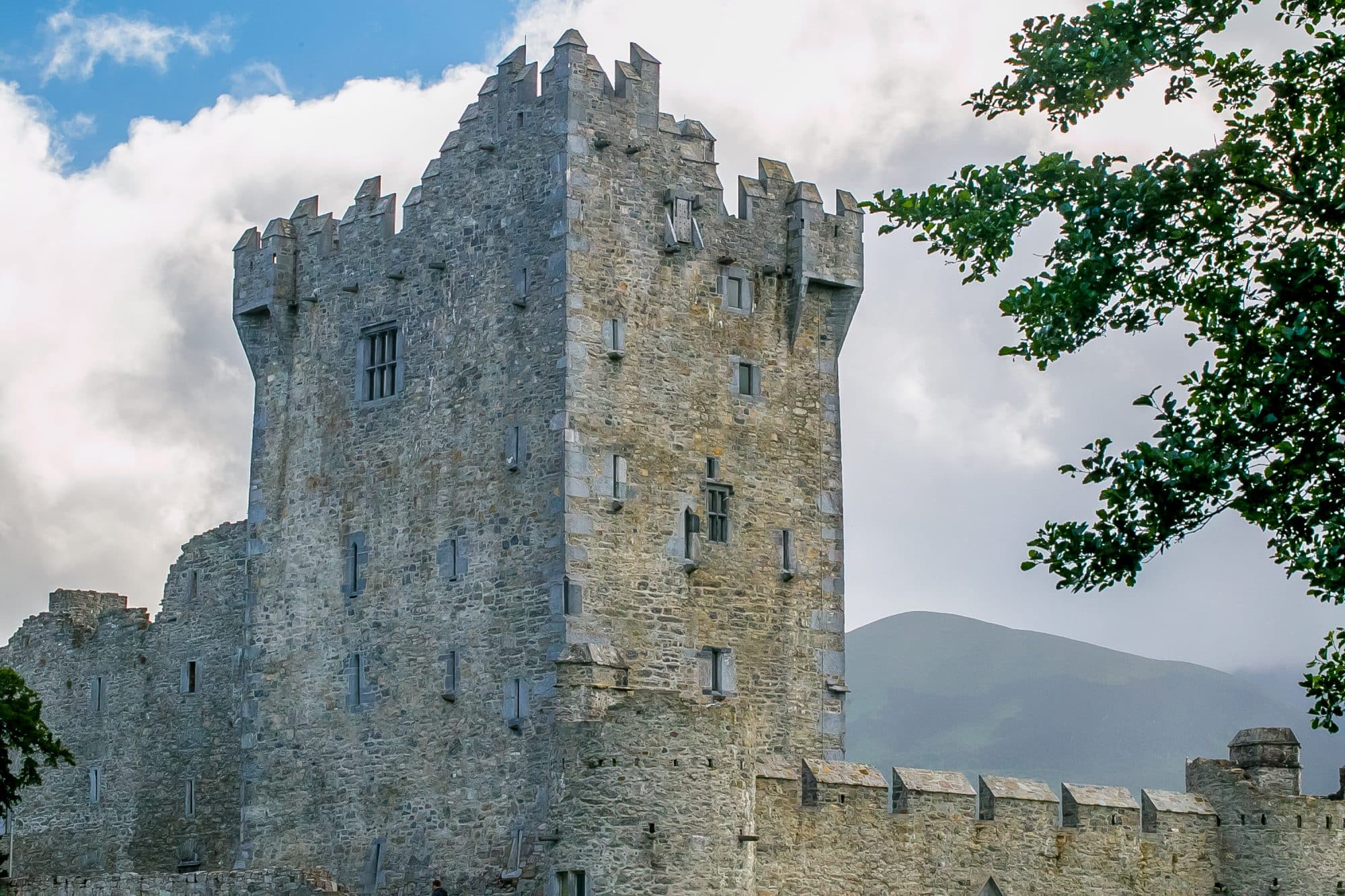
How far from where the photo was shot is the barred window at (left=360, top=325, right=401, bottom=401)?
1517 inches

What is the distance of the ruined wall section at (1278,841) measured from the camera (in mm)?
35469

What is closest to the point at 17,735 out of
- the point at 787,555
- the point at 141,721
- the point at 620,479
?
the point at 141,721

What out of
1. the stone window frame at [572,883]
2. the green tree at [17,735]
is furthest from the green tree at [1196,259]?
the green tree at [17,735]

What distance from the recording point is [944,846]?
109 ft

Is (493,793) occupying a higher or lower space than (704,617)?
lower

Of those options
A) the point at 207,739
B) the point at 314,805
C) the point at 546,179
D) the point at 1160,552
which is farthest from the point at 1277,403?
the point at 207,739

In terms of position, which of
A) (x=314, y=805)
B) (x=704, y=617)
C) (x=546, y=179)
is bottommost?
(x=314, y=805)

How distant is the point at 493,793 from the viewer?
3450 cm

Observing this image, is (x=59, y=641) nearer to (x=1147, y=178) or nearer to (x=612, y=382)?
(x=612, y=382)

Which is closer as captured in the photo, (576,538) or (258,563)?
(576,538)

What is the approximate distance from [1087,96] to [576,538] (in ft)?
42.3

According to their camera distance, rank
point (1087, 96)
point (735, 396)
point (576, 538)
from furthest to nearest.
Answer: point (735, 396), point (576, 538), point (1087, 96)

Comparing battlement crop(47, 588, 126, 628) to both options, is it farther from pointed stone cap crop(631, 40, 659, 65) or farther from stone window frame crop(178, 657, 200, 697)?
pointed stone cap crop(631, 40, 659, 65)

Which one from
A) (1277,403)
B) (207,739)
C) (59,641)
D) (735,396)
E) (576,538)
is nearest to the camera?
(1277,403)
